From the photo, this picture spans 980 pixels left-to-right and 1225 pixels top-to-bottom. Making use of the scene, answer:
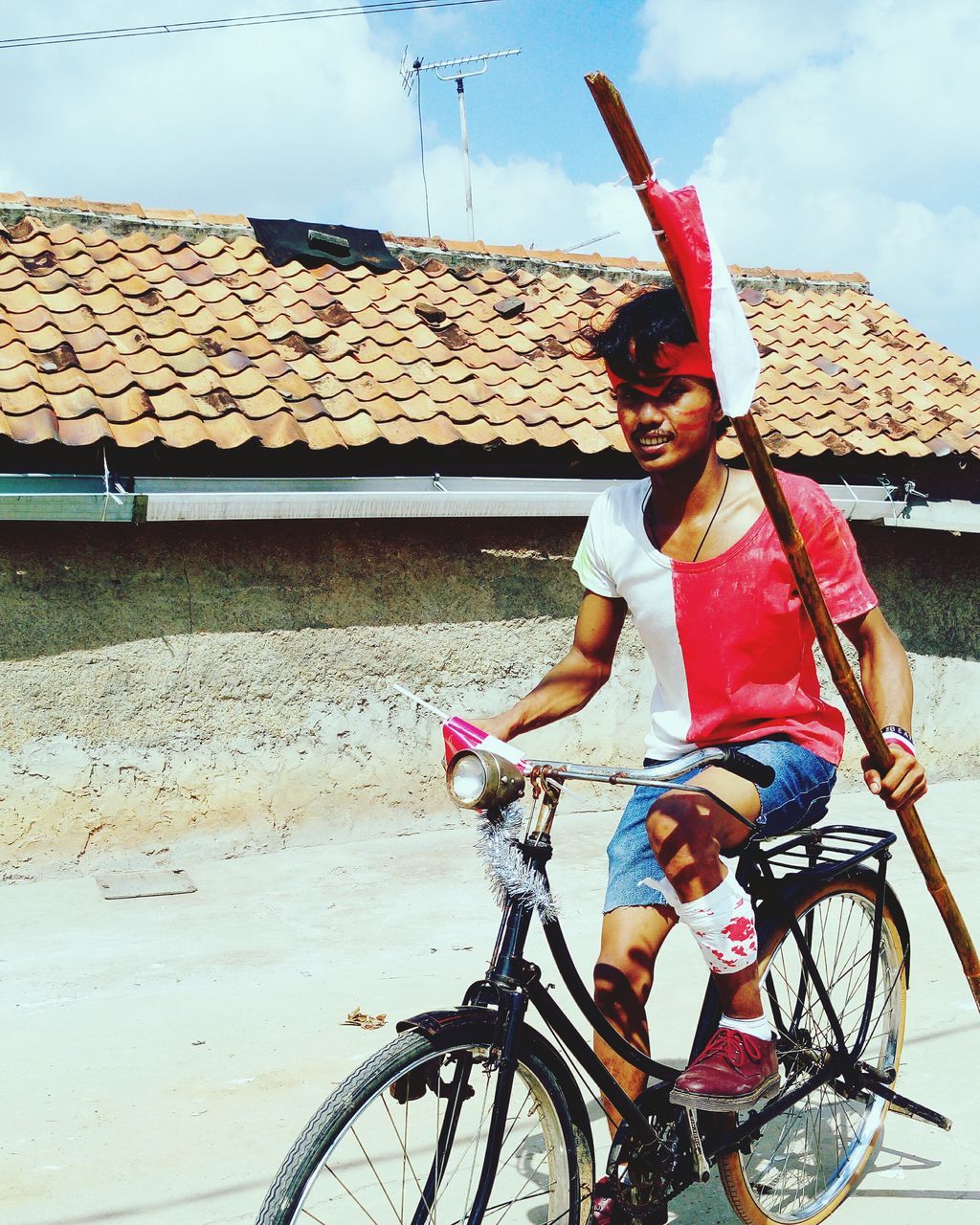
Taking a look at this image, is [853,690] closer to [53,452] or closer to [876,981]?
[876,981]

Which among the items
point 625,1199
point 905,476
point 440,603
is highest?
point 905,476

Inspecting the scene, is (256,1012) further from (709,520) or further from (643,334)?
(643,334)

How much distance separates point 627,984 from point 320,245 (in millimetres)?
7503

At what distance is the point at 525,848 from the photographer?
2.33 meters

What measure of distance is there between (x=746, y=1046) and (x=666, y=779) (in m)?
0.62

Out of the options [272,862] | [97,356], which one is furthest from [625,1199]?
[97,356]

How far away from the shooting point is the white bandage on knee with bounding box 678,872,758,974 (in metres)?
2.44

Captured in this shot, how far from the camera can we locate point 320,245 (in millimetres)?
9008

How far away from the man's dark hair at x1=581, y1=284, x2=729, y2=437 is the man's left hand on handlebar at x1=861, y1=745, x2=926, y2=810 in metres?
0.93

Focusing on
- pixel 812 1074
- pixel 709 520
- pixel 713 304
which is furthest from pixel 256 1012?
pixel 713 304

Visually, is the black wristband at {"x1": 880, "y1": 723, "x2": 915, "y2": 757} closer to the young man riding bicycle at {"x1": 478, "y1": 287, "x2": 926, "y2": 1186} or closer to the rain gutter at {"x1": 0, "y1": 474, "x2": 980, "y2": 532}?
the young man riding bicycle at {"x1": 478, "y1": 287, "x2": 926, "y2": 1186}

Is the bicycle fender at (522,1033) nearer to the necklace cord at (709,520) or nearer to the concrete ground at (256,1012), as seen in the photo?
the concrete ground at (256,1012)

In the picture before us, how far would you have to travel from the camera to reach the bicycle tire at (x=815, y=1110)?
9.41ft

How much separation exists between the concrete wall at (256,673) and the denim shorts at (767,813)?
4.39 meters
